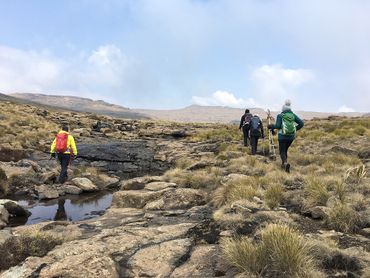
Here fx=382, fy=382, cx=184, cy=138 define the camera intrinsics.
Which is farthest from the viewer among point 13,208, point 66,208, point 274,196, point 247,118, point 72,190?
point 247,118

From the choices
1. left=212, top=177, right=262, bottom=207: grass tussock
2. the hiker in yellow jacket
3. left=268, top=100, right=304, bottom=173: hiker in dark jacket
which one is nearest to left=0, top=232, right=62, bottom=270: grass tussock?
left=212, top=177, right=262, bottom=207: grass tussock

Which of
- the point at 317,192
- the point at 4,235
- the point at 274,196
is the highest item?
the point at 317,192

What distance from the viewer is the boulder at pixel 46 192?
45.4 ft

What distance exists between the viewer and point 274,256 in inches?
212

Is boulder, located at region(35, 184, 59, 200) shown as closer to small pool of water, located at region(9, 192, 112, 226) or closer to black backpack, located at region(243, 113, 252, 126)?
small pool of water, located at region(9, 192, 112, 226)

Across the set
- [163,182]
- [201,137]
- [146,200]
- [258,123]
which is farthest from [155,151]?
[146,200]

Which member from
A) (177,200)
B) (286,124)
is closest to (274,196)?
(177,200)

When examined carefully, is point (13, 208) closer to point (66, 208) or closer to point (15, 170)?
point (66, 208)

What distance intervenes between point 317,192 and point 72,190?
9.44 meters

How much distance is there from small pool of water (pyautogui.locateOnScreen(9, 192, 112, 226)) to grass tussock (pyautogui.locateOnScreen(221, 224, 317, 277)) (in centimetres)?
659

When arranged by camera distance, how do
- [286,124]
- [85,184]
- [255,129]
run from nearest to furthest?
[286,124], [85,184], [255,129]

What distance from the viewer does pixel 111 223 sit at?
9.20m

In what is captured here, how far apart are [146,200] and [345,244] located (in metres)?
6.36

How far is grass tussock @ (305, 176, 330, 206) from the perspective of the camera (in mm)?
9099
